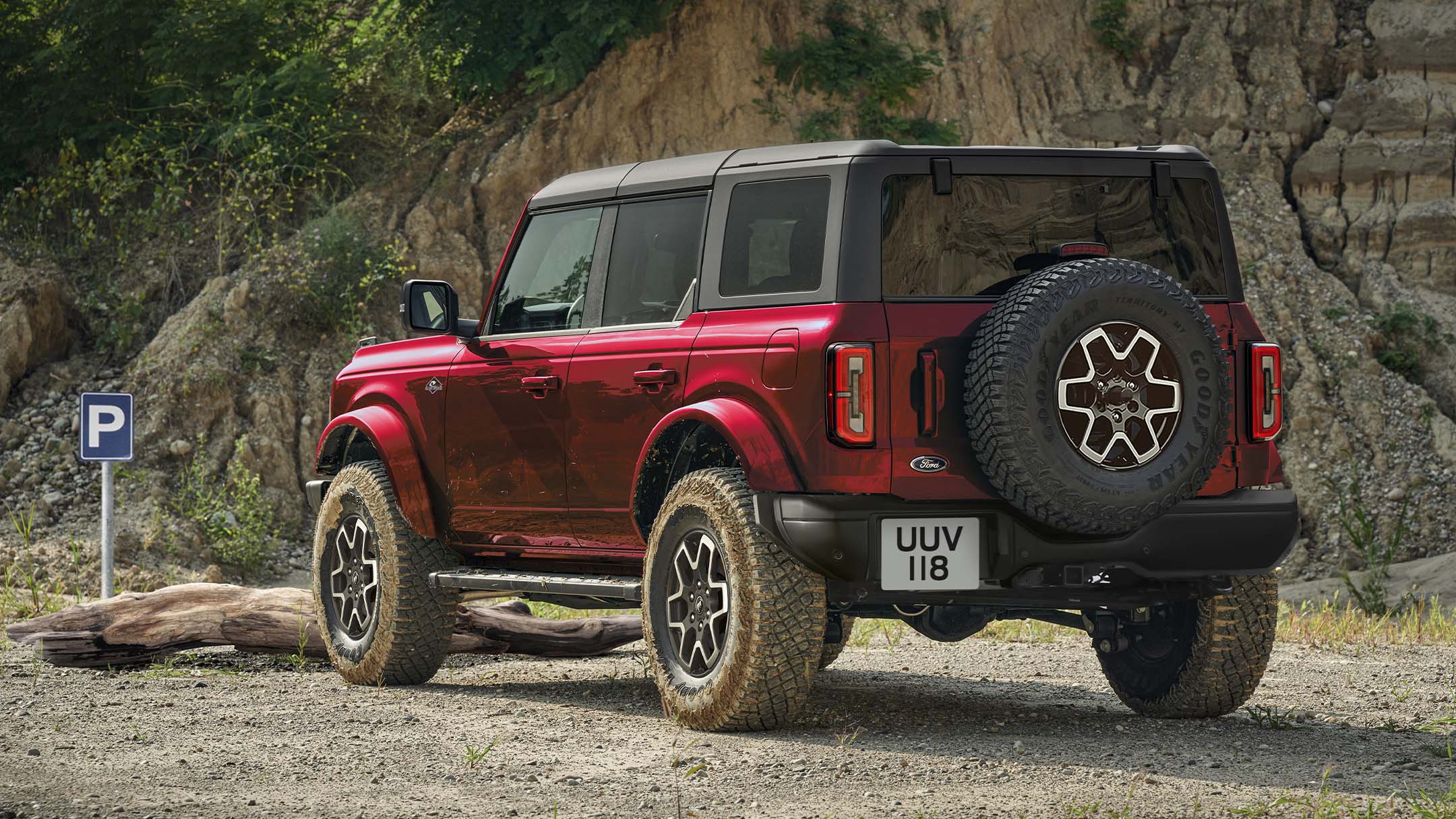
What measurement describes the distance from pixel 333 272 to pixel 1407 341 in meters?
12.5

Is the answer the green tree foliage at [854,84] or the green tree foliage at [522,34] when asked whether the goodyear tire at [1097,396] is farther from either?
the green tree foliage at [854,84]

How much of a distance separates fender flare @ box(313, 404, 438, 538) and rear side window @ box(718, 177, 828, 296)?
7.25 feet

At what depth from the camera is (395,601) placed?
8102 mm

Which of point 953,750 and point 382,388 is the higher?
point 382,388

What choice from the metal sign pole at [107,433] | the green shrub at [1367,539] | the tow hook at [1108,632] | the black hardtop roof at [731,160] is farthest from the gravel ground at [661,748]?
the green shrub at [1367,539]

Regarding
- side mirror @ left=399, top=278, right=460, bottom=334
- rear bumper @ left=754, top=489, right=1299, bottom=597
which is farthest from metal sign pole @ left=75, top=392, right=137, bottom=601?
rear bumper @ left=754, top=489, right=1299, bottom=597

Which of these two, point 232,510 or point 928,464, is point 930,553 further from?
point 232,510

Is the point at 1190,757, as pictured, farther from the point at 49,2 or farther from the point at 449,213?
the point at 49,2

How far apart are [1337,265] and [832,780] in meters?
17.9

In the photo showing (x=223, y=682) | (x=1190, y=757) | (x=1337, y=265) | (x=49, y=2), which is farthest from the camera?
(x=1337, y=265)

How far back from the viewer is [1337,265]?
21.6m

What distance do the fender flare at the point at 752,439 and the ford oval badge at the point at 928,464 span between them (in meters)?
0.41

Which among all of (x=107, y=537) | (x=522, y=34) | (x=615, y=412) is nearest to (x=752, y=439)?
(x=615, y=412)

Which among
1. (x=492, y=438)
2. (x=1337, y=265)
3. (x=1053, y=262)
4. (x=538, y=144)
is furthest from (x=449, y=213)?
(x=1053, y=262)
